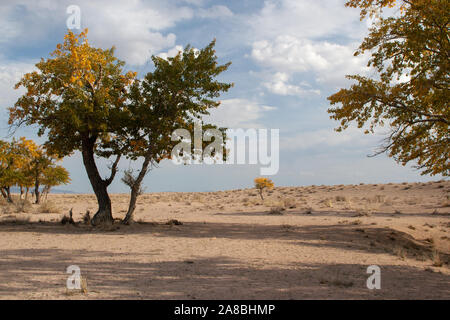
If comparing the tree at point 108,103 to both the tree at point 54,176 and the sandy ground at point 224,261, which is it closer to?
the sandy ground at point 224,261

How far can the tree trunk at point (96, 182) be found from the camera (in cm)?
1759

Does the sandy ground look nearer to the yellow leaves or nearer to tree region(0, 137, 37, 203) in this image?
tree region(0, 137, 37, 203)

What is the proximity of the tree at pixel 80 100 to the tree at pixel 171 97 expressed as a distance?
90 centimetres

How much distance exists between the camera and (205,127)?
54.5 ft

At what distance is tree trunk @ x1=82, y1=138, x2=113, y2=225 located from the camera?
57.7 ft

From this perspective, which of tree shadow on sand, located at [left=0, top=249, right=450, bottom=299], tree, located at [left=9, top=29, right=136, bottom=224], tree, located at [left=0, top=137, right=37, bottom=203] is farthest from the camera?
tree, located at [left=0, top=137, right=37, bottom=203]

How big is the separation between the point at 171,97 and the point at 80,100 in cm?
381

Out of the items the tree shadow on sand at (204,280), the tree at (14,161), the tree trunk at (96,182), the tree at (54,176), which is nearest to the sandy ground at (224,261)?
the tree shadow on sand at (204,280)
